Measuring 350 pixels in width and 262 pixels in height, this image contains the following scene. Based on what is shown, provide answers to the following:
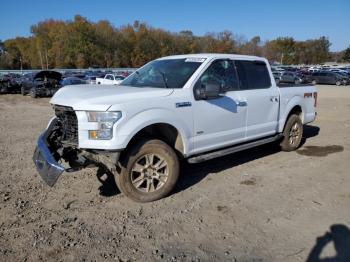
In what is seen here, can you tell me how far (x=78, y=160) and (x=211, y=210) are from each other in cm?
184

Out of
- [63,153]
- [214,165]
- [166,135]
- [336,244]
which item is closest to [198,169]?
[214,165]

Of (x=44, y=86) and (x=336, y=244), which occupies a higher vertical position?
(x=44, y=86)

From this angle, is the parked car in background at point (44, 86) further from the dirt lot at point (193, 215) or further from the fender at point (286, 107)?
the fender at point (286, 107)

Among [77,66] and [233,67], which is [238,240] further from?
[77,66]

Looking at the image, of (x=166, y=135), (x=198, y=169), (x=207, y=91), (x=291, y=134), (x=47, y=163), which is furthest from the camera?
(x=291, y=134)

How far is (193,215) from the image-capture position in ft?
14.7

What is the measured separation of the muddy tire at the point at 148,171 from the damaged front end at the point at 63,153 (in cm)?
24

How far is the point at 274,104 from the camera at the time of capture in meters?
6.68

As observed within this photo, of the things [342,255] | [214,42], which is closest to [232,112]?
[342,255]

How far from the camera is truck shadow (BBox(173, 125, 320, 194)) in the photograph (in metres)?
5.71

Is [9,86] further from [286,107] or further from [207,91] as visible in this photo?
[207,91]

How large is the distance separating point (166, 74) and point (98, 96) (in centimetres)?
149

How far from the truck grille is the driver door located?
1.67 meters

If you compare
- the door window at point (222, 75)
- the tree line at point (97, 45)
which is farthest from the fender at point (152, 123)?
the tree line at point (97, 45)
